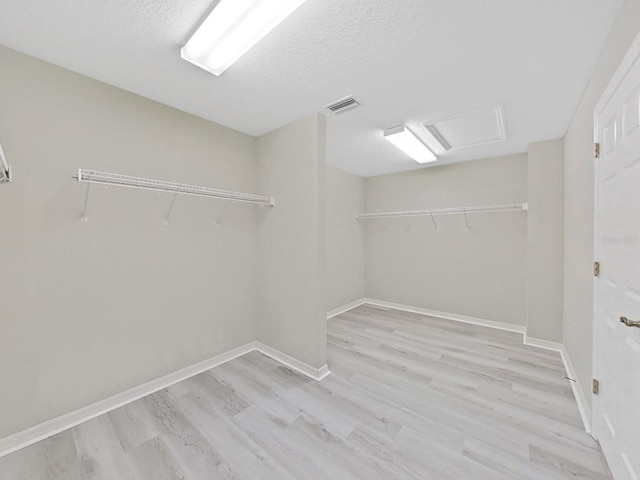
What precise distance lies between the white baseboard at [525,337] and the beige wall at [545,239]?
8 centimetres

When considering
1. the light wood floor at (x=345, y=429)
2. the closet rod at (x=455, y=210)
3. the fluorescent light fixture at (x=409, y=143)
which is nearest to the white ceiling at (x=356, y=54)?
the fluorescent light fixture at (x=409, y=143)

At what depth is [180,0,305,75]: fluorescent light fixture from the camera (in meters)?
1.26

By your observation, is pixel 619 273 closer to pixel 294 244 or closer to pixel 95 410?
pixel 294 244

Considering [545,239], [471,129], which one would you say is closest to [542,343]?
[545,239]

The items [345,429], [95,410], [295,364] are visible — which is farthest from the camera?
[295,364]

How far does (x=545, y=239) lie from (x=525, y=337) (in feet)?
3.87

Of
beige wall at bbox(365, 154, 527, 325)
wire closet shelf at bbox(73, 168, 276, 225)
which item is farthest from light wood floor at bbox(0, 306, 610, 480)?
wire closet shelf at bbox(73, 168, 276, 225)

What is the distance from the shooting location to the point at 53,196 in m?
1.73

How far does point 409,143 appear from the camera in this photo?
9.66 feet

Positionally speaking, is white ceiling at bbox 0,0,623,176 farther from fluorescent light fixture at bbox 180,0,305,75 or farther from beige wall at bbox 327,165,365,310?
beige wall at bbox 327,165,365,310

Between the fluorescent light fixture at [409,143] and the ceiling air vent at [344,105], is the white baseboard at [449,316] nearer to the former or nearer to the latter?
the fluorescent light fixture at [409,143]

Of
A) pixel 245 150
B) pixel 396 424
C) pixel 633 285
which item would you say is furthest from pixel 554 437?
pixel 245 150

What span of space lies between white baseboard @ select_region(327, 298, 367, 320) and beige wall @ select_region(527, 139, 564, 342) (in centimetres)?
240

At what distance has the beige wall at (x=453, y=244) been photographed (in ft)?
11.4
